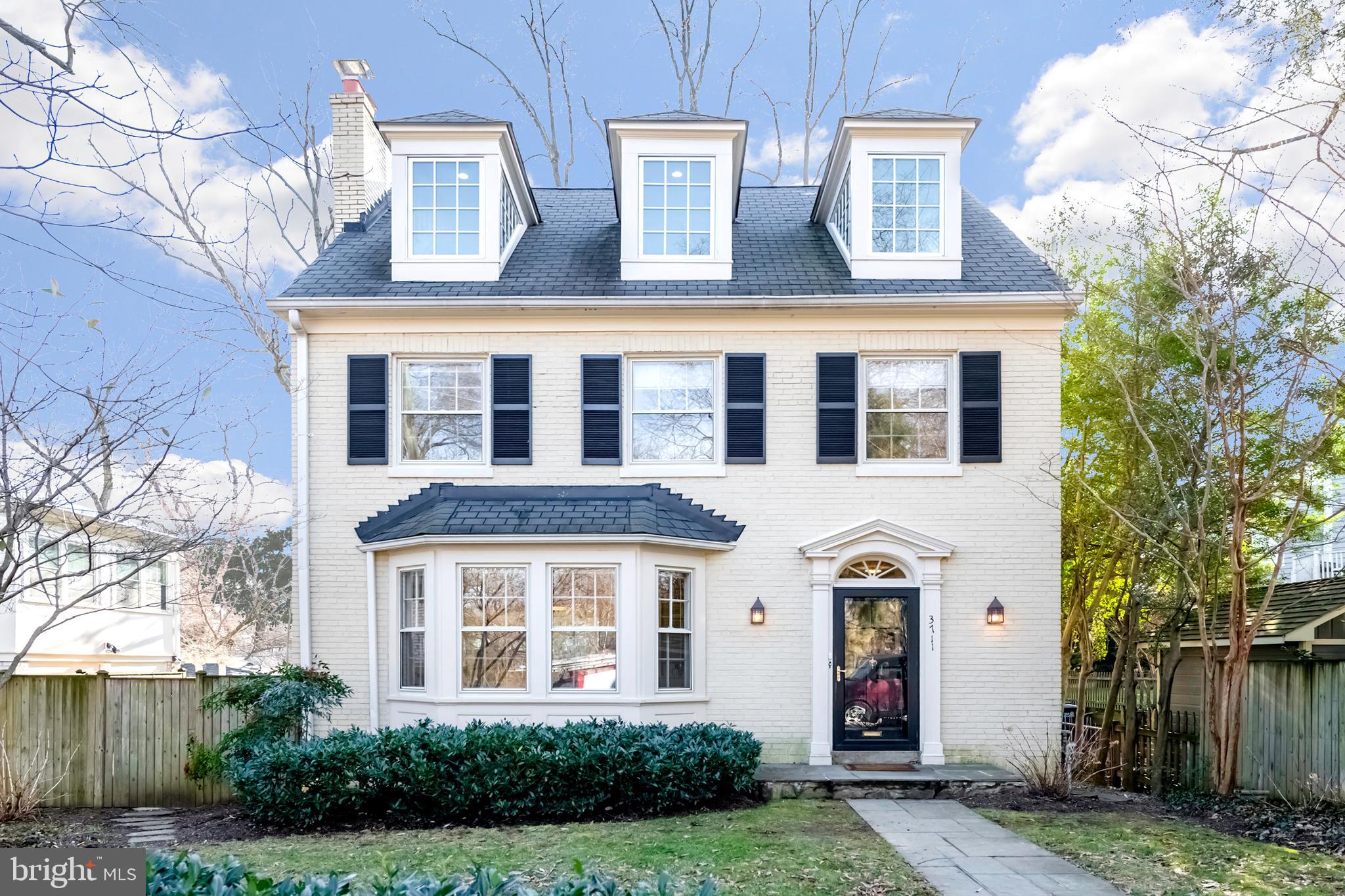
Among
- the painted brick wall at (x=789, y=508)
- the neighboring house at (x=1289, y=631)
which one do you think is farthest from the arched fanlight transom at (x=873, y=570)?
the neighboring house at (x=1289, y=631)

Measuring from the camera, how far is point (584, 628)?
11570mm

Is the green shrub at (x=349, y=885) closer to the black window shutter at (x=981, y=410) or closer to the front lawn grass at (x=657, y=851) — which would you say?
the front lawn grass at (x=657, y=851)

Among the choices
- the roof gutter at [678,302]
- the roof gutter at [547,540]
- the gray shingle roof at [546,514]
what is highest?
the roof gutter at [678,302]

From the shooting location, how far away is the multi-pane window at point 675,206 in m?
12.9

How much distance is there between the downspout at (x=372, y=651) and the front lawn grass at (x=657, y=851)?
252cm

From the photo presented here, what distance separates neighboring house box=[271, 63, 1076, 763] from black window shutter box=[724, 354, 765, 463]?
0.09ft

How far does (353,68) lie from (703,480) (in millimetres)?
7735

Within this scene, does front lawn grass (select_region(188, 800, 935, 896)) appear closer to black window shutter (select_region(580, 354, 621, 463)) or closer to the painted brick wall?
the painted brick wall

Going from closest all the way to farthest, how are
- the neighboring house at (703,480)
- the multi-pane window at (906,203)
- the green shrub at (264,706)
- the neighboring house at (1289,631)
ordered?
the green shrub at (264,706) < the neighboring house at (703,480) < the multi-pane window at (906,203) < the neighboring house at (1289,631)

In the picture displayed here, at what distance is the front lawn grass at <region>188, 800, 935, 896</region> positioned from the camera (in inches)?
284

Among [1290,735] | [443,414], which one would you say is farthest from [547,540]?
[1290,735]

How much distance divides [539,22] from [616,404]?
12656 millimetres

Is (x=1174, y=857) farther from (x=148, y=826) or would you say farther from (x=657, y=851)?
(x=148, y=826)

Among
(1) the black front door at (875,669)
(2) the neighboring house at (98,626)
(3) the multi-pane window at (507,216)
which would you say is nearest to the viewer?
(1) the black front door at (875,669)
